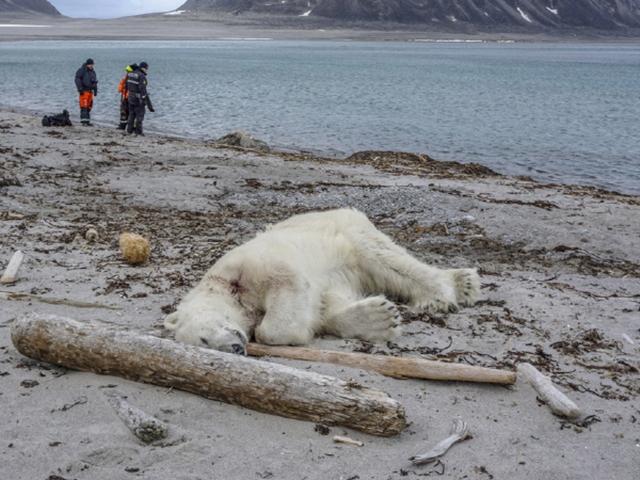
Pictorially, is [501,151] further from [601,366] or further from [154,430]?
[154,430]

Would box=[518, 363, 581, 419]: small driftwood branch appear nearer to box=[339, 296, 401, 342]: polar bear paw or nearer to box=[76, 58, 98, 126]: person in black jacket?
box=[339, 296, 401, 342]: polar bear paw

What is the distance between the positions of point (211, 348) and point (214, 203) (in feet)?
24.0

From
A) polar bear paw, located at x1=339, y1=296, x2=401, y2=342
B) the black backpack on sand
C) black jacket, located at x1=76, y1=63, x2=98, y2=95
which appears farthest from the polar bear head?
black jacket, located at x1=76, y1=63, x2=98, y2=95

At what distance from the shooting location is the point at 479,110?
144 feet

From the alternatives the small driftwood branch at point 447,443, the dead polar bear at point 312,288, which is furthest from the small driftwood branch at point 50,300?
the small driftwood branch at point 447,443

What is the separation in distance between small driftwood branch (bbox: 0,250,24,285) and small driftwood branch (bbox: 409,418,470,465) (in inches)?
168

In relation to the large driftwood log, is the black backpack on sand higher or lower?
lower

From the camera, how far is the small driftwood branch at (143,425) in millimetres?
3744

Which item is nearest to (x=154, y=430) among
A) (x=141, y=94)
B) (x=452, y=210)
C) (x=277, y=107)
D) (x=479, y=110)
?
(x=452, y=210)

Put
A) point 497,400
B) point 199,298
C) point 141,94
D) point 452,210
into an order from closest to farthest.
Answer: point 497,400, point 199,298, point 452,210, point 141,94

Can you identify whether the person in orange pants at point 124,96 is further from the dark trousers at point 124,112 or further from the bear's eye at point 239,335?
the bear's eye at point 239,335

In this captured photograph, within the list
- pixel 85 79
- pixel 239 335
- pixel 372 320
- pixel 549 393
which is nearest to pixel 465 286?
pixel 372 320

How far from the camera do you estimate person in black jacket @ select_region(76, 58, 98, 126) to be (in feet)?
76.6

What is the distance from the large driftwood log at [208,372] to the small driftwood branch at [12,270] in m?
1.91
